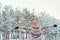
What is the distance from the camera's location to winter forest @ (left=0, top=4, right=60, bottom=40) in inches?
72.3

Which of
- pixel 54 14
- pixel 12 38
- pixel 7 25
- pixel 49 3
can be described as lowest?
pixel 12 38

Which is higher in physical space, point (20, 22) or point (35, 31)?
point (20, 22)

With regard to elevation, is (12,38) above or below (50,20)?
below

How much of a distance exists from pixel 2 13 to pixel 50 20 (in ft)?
2.20

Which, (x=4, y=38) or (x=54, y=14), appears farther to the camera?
(x=54, y=14)

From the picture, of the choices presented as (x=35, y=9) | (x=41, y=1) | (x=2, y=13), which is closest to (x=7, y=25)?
(x=2, y=13)

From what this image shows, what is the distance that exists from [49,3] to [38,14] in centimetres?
23

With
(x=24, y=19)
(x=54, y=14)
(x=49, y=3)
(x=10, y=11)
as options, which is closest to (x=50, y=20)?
(x=54, y=14)

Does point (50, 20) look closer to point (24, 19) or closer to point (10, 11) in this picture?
point (24, 19)

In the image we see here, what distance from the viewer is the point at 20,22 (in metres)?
1.87

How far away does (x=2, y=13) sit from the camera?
185 cm

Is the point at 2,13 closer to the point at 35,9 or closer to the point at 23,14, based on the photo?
the point at 23,14

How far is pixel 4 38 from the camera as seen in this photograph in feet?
5.97

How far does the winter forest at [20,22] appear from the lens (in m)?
1.84
